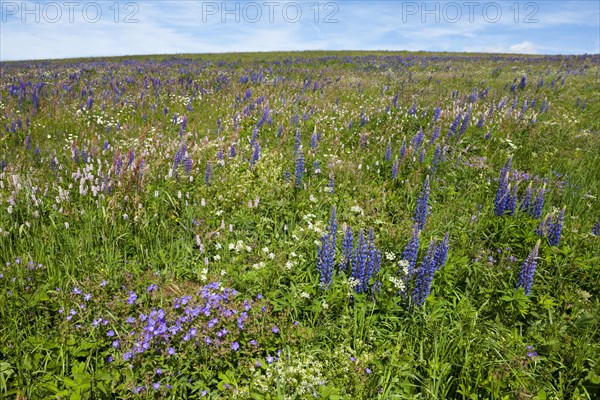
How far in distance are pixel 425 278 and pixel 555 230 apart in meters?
2.02

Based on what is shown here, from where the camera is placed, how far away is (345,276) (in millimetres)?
3604

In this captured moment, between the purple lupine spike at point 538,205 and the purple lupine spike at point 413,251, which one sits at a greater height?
the purple lupine spike at point 538,205

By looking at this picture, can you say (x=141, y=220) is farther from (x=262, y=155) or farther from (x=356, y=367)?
(x=356, y=367)

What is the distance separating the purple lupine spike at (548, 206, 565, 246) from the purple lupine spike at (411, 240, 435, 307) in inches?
72.9

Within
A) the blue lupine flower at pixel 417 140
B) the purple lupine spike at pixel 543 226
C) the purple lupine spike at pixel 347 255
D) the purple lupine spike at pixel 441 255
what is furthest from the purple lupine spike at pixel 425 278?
the blue lupine flower at pixel 417 140

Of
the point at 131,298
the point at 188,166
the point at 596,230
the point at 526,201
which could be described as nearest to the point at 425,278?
the point at 526,201

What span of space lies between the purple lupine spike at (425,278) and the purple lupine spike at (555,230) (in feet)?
6.07

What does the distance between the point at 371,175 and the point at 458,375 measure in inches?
141

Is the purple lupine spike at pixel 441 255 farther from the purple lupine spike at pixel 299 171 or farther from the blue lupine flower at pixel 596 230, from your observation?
the blue lupine flower at pixel 596 230

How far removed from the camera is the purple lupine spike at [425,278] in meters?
3.34

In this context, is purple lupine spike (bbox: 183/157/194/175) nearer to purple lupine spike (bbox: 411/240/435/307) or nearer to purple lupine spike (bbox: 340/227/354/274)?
purple lupine spike (bbox: 340/227/354/274)

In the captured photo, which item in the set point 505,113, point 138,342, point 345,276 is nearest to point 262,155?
point 345,276

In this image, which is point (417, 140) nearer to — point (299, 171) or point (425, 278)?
point (299, 171)

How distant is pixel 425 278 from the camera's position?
132 inches
